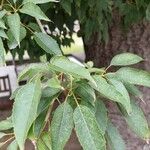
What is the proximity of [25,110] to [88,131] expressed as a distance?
13 centimetres

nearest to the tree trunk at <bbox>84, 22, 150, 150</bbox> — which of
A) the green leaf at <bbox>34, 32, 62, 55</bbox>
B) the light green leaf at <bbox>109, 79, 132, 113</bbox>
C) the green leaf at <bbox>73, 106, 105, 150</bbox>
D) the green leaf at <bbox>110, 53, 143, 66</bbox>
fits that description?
the green leaf at <bbox>34, 32, 62, 55</bbox>

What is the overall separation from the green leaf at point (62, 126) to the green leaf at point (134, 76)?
174 millimetres

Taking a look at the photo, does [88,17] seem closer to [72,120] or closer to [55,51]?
[55,51]

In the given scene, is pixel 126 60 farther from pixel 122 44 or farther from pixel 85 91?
pixel 122 44

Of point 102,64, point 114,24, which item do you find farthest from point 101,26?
point 102,64

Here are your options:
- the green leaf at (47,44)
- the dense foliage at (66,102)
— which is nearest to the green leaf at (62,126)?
the dense foliage at (66,102)

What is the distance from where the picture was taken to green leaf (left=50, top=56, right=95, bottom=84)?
0.80 metres

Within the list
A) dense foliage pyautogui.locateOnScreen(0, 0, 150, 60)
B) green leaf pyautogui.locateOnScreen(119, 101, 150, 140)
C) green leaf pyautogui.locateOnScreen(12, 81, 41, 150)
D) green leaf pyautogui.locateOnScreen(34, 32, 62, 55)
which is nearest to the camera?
green leaf pyautogui.locateOnScreen(12, 81, 41, 150)

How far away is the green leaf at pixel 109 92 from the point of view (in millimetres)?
844

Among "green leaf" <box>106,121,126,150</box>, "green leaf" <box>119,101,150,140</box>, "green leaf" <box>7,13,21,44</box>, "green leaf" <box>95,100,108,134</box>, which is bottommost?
"green leaf" <box>106,121,126,150</box>

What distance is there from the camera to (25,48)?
101 inches

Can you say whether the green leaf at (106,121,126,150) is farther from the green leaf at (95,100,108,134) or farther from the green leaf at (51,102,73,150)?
the green leaf at (51,102,73,150)

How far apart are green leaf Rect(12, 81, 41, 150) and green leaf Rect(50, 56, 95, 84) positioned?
0.18ft

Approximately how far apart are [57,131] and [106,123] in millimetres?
153
